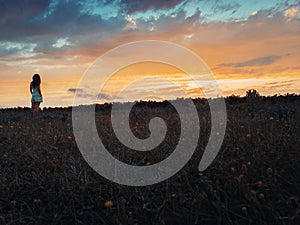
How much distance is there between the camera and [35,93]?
16.4 metres

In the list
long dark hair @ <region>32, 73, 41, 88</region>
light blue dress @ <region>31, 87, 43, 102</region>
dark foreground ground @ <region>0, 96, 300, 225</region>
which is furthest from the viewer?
long dark hair @ <region>32, 73, 41, 88</region>

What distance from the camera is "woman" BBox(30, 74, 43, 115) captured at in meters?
16.3

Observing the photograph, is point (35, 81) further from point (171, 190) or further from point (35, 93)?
point (171, 190)

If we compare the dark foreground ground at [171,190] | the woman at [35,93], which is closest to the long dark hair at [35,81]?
the woman at [35,93]

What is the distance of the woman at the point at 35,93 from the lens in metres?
16.3

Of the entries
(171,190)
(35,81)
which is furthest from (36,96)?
Answer: (171,190)

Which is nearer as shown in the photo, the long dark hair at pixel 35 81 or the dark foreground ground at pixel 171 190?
the dark foreground ground at pixel 171 190

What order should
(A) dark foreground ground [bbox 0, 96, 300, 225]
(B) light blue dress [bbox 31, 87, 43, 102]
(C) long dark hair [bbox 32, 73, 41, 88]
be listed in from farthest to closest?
(C) long dark hair [bbox 32, 73, 41, 88] < (B) light blue dress [bbox 31, 87, 43, 102] < (A) dark foreground ground [bbox 0, 96, 300, 225]

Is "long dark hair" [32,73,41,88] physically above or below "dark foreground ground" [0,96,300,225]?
above

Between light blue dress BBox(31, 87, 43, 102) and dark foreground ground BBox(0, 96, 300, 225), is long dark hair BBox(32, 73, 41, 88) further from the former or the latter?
dark foreground ground BBox(0, 96, 300, 225)

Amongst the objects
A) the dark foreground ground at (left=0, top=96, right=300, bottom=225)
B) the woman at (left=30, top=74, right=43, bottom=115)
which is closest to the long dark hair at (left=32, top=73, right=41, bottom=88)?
the woman at (left=30, top=74, right=43, bottom=115)

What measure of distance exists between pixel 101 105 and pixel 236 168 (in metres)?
14.7

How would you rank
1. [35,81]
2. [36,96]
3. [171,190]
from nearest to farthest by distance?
[171,190] → [36,96] → [35,81]

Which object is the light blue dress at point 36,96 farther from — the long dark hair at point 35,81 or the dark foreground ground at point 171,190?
the dark foreground ground at point 171,190
